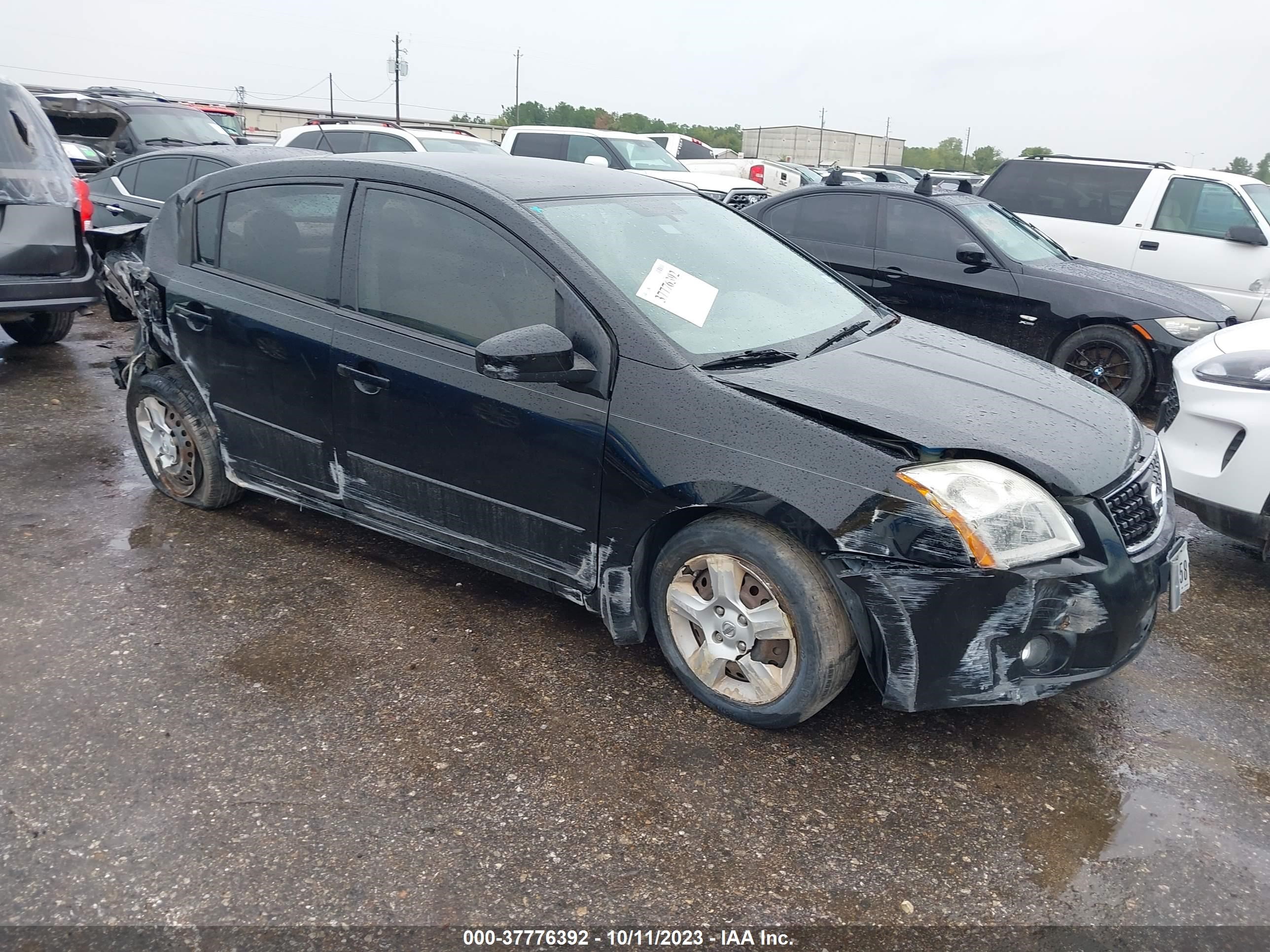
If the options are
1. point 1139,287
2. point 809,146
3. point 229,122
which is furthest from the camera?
point 809,146

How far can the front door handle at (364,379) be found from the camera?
3459mm

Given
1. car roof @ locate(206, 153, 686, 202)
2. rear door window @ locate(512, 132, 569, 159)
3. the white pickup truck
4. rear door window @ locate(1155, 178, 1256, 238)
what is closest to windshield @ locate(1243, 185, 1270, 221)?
rear door window @ locate(1155, 178, 1256, 238)

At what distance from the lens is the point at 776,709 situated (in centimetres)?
292

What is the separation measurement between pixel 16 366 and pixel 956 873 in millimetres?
7252

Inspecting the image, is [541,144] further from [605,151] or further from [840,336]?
[840,336]

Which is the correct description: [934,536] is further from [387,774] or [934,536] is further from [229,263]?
[229,263]

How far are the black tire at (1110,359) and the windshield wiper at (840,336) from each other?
141 inches

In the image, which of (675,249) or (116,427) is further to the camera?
(116,427)

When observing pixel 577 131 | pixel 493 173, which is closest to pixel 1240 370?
pixel 493 173

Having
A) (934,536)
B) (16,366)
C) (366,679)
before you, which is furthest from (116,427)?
(934,536)

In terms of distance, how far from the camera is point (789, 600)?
2.79 m

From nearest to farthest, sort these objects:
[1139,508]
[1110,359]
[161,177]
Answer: [1139,508]
[1110,359]
[161,177]

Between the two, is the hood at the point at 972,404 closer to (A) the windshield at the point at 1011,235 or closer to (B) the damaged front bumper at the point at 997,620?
(B) the damaged front bumper at the point at 997,620

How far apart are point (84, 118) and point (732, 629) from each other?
8458 mm
